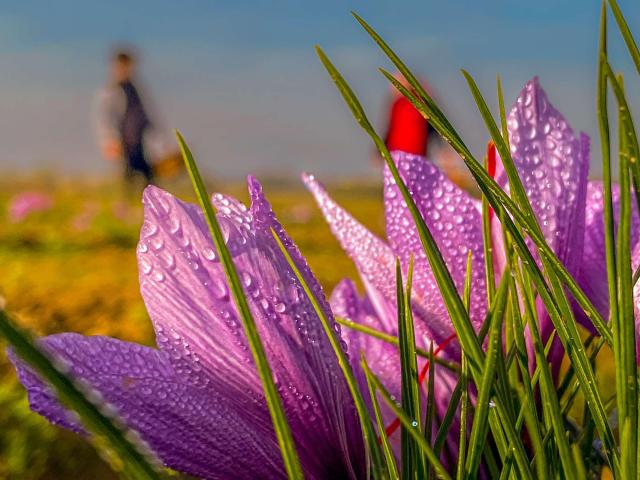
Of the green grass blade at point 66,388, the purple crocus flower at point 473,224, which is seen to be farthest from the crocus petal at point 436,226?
the green grass blade at point 66,388

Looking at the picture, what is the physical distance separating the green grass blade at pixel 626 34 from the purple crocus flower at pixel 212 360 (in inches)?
6.3

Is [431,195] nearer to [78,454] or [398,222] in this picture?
[398,222]

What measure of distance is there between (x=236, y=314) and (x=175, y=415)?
1.7 inches

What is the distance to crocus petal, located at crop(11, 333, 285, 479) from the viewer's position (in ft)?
0.97

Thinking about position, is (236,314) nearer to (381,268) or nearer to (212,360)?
(212,360)

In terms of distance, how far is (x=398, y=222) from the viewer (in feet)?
1.29

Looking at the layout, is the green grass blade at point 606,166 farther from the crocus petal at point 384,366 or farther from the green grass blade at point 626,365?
the crocus petal at point 384,366

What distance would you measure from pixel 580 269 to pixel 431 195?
0.09 metres

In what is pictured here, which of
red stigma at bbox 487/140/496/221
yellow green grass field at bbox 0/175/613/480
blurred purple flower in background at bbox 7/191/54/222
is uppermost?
blurred purple flower in background at bbox 7/191/54/222

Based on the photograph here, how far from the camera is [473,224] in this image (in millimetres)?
405

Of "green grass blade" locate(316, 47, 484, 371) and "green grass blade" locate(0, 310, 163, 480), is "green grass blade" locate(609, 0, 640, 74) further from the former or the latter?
"green grass blade" locate(0, 310, 163, 480)

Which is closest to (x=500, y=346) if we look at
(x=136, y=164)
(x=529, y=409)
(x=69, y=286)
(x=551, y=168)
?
(x=529, y=409)

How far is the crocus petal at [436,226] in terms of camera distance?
0.39 metres

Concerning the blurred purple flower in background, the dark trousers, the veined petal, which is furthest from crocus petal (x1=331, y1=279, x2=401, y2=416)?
the dark trousers
